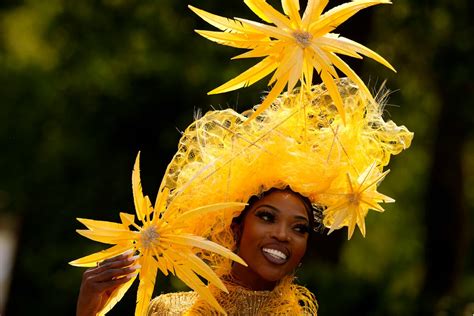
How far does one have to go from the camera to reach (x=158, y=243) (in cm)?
495

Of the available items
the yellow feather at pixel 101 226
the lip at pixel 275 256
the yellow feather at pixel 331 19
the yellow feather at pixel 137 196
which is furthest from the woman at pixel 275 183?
the yellow feather at pixel 331 19

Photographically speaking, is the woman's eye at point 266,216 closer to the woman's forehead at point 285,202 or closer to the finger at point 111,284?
the woman's forehead at point 285,202

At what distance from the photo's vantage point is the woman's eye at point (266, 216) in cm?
526

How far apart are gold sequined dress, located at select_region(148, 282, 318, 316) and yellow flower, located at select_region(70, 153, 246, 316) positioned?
287mm

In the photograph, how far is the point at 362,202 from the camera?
5.35 meters

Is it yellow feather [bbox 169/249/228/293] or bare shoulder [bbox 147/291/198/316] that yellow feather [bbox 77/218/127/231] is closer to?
yellow feather [bbox 169/249/228/293]

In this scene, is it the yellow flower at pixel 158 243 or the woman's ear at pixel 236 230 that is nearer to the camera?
the yellow flower at pixel 158 243

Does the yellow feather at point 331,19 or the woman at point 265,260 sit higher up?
the yellow feather at point 331,19

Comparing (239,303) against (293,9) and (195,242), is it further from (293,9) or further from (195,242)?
(293,9)

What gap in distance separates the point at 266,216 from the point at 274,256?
0.58 feet

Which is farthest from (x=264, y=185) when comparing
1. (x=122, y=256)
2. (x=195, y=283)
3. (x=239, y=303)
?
(x=122, y=256)

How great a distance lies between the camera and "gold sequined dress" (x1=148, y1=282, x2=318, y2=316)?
524 centimetres

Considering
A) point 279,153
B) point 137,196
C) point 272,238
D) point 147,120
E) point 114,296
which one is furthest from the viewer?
point 147,120

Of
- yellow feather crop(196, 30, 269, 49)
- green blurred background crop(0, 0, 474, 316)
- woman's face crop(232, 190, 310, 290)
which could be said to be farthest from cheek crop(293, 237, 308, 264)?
green blurred background crop(0, 0, 474, 316)
